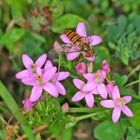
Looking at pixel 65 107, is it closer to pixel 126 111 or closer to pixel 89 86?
pixel 89 86

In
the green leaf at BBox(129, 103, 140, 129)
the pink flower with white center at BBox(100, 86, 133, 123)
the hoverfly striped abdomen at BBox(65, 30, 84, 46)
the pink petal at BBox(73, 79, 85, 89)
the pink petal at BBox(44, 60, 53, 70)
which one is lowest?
the green leaf at BBox(129, 103, 140, 129)

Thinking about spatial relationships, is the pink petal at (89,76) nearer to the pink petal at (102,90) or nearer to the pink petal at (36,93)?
the pink petal at (102,90)

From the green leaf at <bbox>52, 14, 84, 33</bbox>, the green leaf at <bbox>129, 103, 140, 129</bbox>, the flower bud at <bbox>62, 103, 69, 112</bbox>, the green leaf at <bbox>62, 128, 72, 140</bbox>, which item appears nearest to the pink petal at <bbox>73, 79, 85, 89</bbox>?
the flower bud at <bbox>62, 103, 69, 112</bbox>

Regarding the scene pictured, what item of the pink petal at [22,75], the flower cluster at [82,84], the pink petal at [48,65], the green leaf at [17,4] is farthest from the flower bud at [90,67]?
the green leaf at [17,4]

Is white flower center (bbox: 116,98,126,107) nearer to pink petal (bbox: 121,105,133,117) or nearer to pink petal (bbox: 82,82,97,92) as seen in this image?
pink petal (bbox: 121,105,133,117)

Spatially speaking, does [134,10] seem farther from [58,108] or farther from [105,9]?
[58,108]

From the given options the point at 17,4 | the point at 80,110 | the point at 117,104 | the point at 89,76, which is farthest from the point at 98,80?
the point at 17,4
